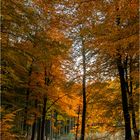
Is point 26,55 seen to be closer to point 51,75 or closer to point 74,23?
point 74,23

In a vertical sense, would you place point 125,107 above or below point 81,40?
below

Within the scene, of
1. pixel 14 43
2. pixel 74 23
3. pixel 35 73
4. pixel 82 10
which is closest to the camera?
pixel 82 10

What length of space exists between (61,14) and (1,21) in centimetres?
207

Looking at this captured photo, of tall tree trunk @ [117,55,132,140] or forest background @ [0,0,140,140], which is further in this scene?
tall tree trunk @ [117,55,132,140]

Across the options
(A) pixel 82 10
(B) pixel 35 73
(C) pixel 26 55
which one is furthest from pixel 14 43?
(B) pixel 35 73

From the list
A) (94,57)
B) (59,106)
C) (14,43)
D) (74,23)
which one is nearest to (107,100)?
(94,57)

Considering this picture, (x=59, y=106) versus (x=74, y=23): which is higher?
(x=74, y=23)

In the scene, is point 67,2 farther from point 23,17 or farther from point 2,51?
point 2,51

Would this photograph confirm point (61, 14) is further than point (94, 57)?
No

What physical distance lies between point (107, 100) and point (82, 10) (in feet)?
26.8

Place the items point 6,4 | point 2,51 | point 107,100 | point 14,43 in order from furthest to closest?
point 107,100
point 14,43
point 2,51
point 6,4

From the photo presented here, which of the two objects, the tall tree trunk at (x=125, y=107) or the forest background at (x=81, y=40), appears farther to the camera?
the tall tree trunk at (x=125, y=107)

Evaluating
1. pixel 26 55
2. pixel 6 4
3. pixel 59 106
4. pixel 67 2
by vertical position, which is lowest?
pixel 59 106

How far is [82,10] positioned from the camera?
7004mm
